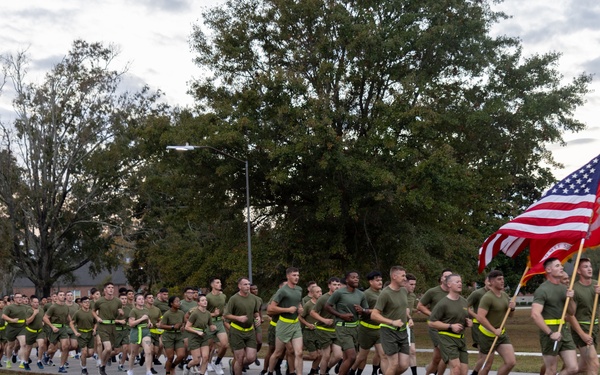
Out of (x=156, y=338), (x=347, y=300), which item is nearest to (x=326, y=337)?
(x=347, y=300)

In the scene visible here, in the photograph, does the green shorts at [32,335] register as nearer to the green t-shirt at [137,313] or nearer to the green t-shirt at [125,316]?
the green t-shirt at [125,316]

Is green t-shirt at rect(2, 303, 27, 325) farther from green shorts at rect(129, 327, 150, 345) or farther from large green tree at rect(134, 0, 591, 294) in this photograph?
large green tree at rect(134, 0, 591, 294)

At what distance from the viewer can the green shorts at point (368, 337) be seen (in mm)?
15627

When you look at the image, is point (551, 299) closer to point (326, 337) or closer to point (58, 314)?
point (326, 337)

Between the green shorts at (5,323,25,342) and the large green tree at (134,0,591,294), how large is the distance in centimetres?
1021

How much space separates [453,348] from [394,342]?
88 cm

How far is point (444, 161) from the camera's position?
3027cm

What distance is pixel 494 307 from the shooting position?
13.3m

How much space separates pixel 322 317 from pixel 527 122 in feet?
67.4

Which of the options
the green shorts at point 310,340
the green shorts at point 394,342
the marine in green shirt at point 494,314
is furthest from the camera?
the green shorts at point 310,340

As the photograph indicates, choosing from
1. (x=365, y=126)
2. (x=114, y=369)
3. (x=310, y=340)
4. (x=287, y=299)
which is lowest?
(x=114, y=369)

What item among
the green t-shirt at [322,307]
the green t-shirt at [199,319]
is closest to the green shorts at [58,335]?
the green t-shirt at [199,319]

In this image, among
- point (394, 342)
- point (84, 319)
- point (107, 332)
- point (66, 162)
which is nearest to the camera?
point (394, 342)

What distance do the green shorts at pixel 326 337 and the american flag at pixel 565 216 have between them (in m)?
2.97
